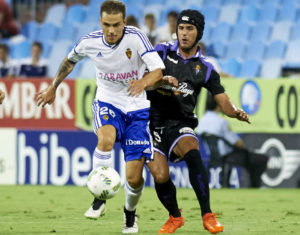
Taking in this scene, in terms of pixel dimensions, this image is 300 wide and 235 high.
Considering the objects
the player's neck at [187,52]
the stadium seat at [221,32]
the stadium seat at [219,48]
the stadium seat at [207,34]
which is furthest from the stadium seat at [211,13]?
the player's neck at [187,52]

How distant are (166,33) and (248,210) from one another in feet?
17.2

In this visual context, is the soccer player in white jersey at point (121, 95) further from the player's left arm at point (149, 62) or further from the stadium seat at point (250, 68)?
the stadium seat at point (250, 68)

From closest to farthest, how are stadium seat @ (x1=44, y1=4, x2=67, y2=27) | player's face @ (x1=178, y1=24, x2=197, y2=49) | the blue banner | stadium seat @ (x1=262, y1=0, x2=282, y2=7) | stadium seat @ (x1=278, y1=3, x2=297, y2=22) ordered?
player's face @ (x1=178, y1=24, x2=197, y2=49) < the blue banner < stadium seat @ (x1=278, y1=3, x2=297, y2=22) < stadium seat @ (x1=262, y1=0, x2=282, y2=7) < stadium seat @ (x1=44, y1=4, x2=67, y2=27)

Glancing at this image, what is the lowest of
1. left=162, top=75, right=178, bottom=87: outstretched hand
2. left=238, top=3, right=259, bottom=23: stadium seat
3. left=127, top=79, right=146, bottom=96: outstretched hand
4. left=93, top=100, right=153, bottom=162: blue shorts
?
left=93, top=100, right=153, bottom=162: blue shorts

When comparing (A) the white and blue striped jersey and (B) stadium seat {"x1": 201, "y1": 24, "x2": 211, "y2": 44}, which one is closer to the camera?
(A) the white and blue striped jersey

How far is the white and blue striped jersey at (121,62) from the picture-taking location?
24.4 feet

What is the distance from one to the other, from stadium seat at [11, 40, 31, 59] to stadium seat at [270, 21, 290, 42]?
499cm

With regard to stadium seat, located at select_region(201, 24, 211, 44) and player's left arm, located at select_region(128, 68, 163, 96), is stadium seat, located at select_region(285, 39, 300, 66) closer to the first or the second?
stadium seat, located at select_region(201, 24, 211, 44)

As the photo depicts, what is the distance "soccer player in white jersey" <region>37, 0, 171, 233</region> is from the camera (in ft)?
23.8

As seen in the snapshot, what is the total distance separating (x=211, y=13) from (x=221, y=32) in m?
0.72

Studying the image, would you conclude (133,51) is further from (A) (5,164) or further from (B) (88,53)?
(A) (5,164)

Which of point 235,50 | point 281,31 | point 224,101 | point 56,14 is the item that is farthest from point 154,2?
point 224,101

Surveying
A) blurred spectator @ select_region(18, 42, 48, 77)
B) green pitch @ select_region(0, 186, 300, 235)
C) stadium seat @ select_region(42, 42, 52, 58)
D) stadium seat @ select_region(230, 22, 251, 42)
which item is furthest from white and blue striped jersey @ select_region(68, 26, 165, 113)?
stadium seat @ select_region(42, 42, 52, 58)

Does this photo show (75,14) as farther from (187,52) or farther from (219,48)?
(187,52)
